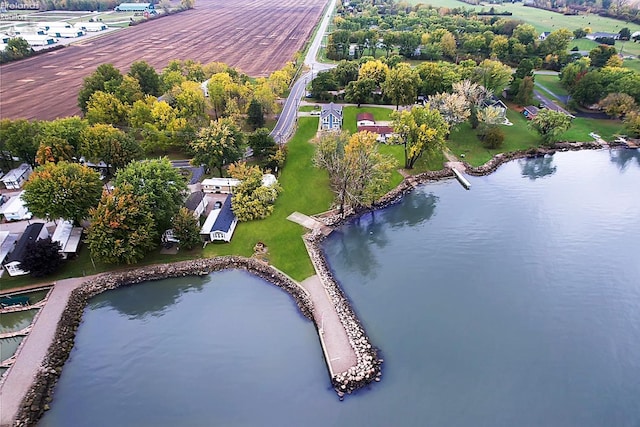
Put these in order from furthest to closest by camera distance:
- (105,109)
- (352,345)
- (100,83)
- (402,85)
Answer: (402,85) < (100,83) < (105,109) < (352,345)

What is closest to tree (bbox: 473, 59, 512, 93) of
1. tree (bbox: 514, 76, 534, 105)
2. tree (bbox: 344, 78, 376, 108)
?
tree (bbox: 514, 76, 534, 105)

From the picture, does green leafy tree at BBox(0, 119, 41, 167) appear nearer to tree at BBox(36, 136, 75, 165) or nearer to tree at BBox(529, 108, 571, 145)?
tree at BBox(36, 136, 75, 165)

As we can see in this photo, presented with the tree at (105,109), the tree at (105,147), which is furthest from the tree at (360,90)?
the tree at (105,147)

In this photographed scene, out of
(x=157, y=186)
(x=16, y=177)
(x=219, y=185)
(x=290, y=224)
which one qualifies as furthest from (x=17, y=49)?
(x=290, y=224)

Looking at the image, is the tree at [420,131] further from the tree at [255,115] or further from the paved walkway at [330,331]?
the paved walkway at [330,331]

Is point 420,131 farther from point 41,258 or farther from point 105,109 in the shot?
point 105,109

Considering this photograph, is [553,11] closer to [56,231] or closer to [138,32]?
[138,32]

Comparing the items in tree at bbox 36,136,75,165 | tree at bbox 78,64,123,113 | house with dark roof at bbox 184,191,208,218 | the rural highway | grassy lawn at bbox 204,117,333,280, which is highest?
tree at bbox 78,64,123,113
